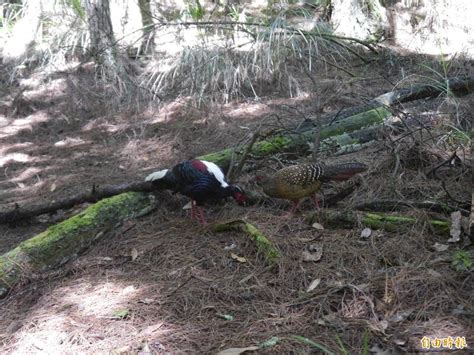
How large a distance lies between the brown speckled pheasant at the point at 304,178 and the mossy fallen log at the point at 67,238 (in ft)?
3.88

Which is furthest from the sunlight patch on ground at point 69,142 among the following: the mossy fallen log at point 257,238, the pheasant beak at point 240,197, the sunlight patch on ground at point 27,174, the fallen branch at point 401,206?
the fallen branch at point 401,206

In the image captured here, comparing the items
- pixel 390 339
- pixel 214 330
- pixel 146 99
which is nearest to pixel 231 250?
pixel 214 330

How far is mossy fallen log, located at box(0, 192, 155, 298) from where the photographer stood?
3119mm

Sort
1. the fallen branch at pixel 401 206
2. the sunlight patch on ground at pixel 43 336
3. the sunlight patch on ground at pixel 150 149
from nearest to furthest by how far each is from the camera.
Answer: the sunlight patch on ground at pixel 43 336 → the fallen branch at pixel 401 206 → the sunlight patch on ground at pixel 150 149

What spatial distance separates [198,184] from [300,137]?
137 cm

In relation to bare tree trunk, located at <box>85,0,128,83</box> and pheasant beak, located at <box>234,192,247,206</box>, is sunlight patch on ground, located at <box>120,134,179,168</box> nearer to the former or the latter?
bare tree trunk, located at <box>85,0,128,83</box>

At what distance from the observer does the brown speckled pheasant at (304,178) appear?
3484 mm

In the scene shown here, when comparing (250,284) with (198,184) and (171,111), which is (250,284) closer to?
(198,184)

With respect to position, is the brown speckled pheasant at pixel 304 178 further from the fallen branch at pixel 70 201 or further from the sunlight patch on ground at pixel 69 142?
the sunlight patch on ground at pixel 69 142

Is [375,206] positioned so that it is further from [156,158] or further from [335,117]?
[156,158]

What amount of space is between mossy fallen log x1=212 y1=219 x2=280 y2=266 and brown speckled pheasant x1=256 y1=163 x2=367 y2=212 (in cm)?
43

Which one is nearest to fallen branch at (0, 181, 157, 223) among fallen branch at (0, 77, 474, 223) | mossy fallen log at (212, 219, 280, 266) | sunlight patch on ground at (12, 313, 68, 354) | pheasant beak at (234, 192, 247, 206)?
fallen branch at (0, 77, 474, 223)

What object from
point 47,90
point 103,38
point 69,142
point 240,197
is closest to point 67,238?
point 240,197

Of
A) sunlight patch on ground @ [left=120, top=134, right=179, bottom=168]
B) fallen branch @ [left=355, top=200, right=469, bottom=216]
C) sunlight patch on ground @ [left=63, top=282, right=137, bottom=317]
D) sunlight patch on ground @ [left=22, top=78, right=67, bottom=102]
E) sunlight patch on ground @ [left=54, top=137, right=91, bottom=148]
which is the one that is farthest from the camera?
sunlight patch on ground @ [left=22, top=78, right=67, bottom=102]
